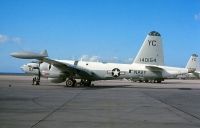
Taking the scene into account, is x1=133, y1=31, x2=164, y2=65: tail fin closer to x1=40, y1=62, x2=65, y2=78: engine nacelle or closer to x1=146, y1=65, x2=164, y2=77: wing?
x1=146, y1=65, x2=164, y2=77: wing

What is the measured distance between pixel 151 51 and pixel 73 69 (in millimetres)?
8919

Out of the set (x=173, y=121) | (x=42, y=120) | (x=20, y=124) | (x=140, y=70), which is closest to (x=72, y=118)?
(x=42, y=120)

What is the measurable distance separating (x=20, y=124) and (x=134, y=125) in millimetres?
3491

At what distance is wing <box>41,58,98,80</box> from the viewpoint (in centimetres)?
3522

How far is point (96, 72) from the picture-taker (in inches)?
1490

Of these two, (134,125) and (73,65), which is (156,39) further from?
(134,125)

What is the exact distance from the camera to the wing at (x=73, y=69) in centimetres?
3522

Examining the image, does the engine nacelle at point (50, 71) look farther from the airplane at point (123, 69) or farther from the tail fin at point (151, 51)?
the tail fin at point (151, 51)

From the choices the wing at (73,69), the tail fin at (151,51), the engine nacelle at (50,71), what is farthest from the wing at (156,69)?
the engine nacelle at (50,71)

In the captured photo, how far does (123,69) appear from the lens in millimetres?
36844

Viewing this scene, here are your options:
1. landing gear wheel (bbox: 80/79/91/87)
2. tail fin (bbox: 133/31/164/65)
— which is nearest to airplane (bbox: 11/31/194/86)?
tail fin (bbox: 133/31/164/65)

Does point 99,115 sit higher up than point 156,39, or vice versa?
point 156,39

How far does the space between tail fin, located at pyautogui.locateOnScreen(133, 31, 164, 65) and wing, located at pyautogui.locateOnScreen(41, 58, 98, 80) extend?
5.37 m

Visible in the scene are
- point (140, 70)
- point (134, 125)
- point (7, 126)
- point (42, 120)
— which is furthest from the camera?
point (140, 70)
